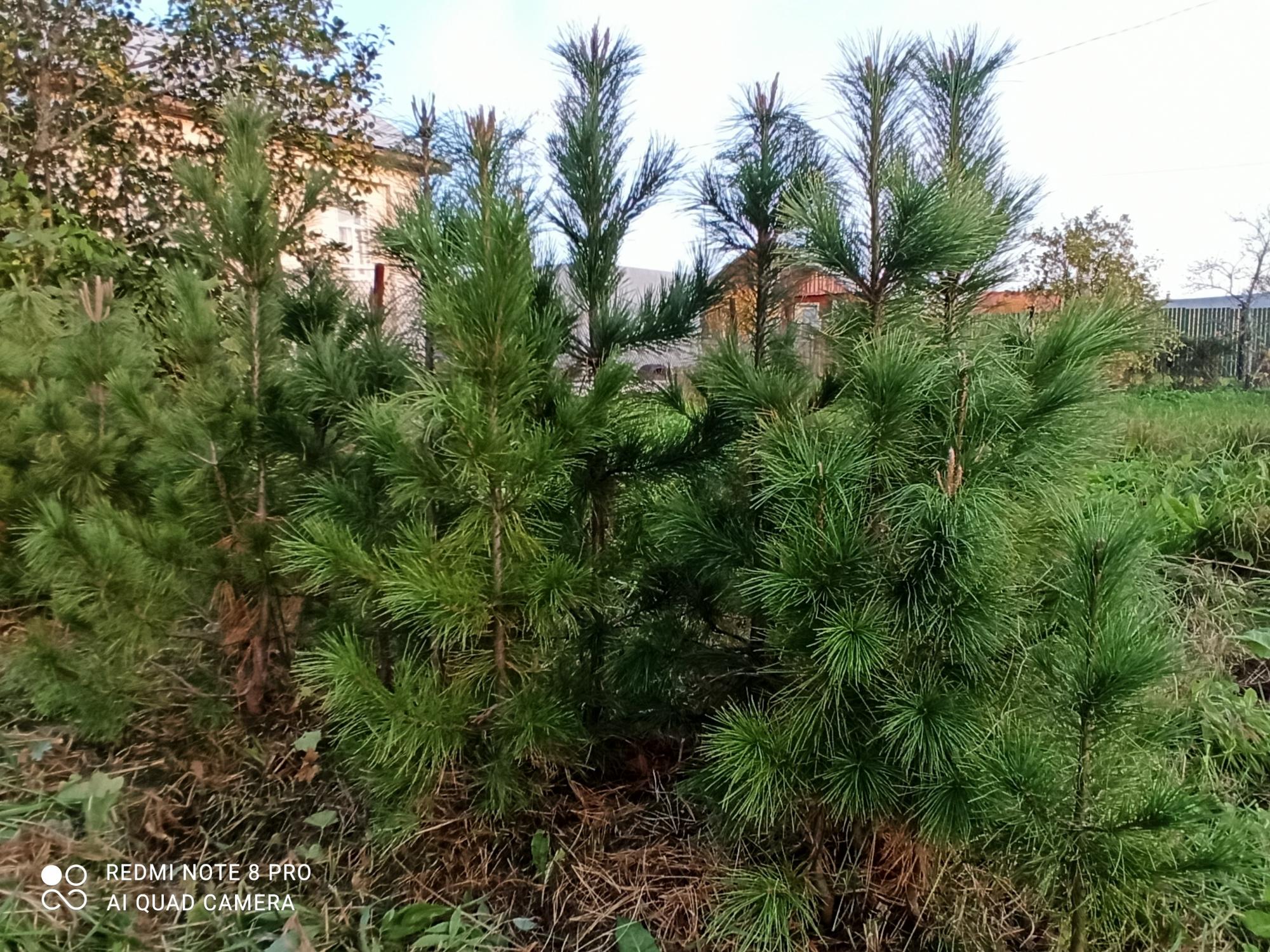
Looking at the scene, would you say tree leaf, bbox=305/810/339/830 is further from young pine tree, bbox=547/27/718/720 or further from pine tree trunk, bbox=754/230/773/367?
pine tree trunk, bbox=754/230/773/367

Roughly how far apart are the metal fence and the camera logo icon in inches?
576

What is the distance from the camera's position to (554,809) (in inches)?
75.1

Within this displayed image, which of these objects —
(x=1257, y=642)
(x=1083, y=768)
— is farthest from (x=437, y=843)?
(x=1257, y=642)

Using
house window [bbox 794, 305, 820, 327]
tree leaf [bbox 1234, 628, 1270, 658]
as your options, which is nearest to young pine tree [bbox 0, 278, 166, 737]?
house window [bbox 794, 305, 820, 327]

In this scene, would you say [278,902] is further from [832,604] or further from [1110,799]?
[1110,799]

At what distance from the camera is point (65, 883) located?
5.90ft

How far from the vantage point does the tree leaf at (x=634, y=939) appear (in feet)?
5.26

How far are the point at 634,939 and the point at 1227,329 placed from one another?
1565cm

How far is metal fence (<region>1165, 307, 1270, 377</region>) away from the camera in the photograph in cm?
1266

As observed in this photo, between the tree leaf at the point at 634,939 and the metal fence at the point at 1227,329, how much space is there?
549 inches

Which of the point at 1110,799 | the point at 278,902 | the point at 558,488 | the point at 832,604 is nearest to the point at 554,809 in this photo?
the point at 278,902

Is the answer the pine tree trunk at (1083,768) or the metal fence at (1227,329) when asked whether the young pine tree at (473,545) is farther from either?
the metal fence at (1227,329)

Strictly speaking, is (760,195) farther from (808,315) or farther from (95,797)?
(95,797)

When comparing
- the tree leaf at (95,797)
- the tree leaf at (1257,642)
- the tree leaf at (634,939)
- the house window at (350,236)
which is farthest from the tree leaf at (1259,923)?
the house window at (350,236)
